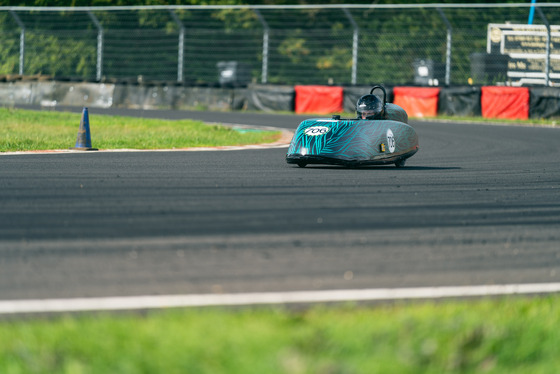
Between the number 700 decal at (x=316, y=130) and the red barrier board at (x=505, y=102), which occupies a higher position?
the red barrier board at (x=505, y=102)

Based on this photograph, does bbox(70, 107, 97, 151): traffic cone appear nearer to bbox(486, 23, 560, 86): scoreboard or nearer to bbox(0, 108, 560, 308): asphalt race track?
bbox(0, 108, 560, 308): asphalt race track

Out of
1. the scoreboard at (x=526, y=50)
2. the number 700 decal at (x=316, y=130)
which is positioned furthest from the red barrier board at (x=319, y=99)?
the number 700 decal at (x=316, y=130)

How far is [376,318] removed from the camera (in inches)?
173

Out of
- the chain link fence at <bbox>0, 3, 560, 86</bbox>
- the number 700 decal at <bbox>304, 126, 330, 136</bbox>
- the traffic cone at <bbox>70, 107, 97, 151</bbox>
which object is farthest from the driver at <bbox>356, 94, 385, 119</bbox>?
the chain link fence at <bbox>0, 3, 560, 86</bbox>

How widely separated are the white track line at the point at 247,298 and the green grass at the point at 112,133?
1025 cm

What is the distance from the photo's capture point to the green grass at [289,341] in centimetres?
365

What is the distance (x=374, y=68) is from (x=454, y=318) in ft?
82.3

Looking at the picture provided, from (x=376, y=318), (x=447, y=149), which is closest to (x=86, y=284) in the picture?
(x=376, y=318)

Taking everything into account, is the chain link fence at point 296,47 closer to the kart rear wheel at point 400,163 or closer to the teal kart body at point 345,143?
the kart rear wheel at point 400,163

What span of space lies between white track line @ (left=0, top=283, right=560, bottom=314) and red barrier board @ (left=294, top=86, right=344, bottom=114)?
74.0 ft

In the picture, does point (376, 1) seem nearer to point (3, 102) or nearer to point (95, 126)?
point (3, 102)

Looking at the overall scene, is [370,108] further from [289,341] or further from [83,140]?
[289,341]

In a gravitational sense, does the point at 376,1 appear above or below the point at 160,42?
above

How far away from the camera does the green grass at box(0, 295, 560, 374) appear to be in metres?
3.65
